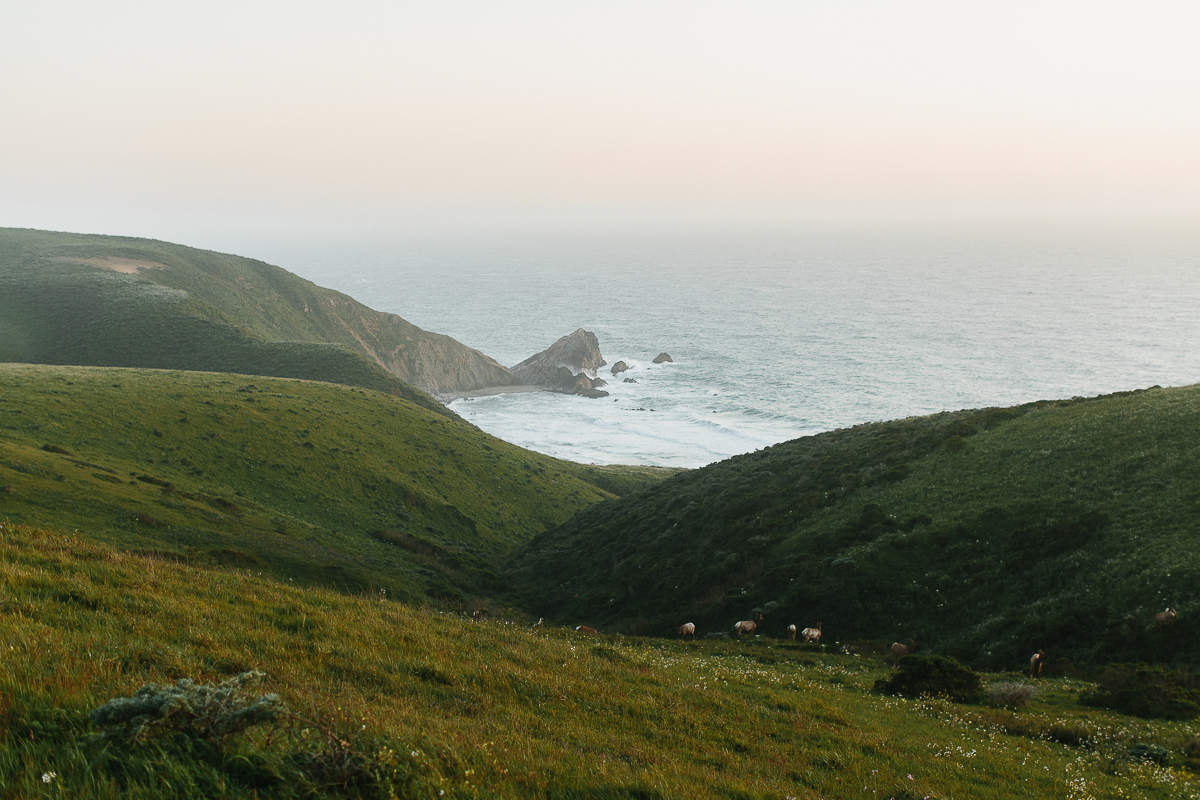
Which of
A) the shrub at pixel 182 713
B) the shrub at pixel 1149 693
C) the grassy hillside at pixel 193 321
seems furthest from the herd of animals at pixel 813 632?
the grassy hillside at pixel 193 321

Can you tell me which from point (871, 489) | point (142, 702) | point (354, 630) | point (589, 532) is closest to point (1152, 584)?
point (871, 489)

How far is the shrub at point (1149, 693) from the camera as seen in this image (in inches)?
556

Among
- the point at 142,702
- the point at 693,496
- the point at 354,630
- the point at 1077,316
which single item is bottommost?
the point at 693,496

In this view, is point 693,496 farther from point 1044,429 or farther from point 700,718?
point 700,718

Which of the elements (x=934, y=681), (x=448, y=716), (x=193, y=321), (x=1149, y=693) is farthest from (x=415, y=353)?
(x=448, y=716)

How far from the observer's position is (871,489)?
35406 millimetres

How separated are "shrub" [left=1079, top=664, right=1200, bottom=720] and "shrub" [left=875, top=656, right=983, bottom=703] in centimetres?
283

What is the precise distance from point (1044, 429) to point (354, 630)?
3810 centimetres

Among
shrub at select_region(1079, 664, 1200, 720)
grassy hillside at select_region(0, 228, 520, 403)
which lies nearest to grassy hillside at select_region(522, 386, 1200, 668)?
shrub at select_region(1079, 664, 1200, 720)

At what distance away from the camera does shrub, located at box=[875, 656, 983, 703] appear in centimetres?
1527

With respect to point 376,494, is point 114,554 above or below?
above

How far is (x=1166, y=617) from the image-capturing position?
1845cm

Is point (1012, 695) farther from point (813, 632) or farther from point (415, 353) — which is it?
point (415, 353)

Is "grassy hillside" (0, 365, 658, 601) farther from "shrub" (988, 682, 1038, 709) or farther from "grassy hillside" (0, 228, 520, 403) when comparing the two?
"grassy hillside" (0, 228, 520, 403)
